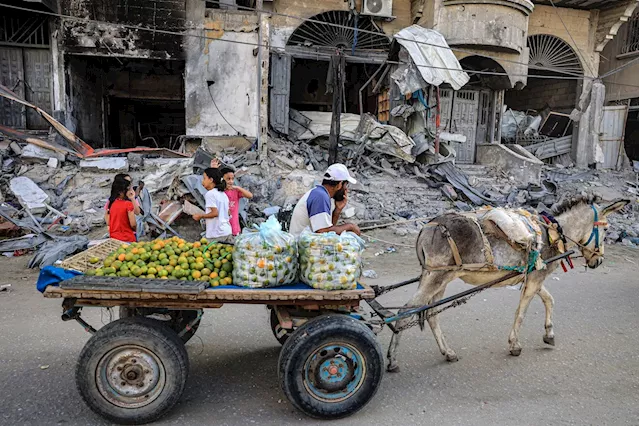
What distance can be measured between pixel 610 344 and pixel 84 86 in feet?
49.6

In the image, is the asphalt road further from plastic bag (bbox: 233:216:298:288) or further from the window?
the window

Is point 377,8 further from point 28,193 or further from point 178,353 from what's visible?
point 178,353

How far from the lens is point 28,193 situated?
10047mm

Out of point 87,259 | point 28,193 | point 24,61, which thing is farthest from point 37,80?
point 87,259

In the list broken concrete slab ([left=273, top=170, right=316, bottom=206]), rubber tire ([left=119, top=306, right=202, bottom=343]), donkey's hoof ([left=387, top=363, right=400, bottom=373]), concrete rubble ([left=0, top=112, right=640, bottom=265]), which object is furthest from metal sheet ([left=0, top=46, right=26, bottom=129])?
donkey's hoof ([left=387, top=363, right=400, bottom=373])

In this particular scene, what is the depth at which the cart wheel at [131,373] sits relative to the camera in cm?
306

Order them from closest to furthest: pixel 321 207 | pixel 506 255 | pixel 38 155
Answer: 1. pixel 321 207
2. pixel 506 255
3. pixel 38 155

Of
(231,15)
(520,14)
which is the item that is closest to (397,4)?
(520,14)

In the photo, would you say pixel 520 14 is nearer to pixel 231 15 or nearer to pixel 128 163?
pixel 231 15

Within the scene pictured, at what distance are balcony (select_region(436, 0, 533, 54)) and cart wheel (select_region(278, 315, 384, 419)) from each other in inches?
563

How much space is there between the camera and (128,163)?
11.6 m

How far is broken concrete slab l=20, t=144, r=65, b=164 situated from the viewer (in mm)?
11188

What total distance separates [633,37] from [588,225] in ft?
62.3

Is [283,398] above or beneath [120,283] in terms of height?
beneath
